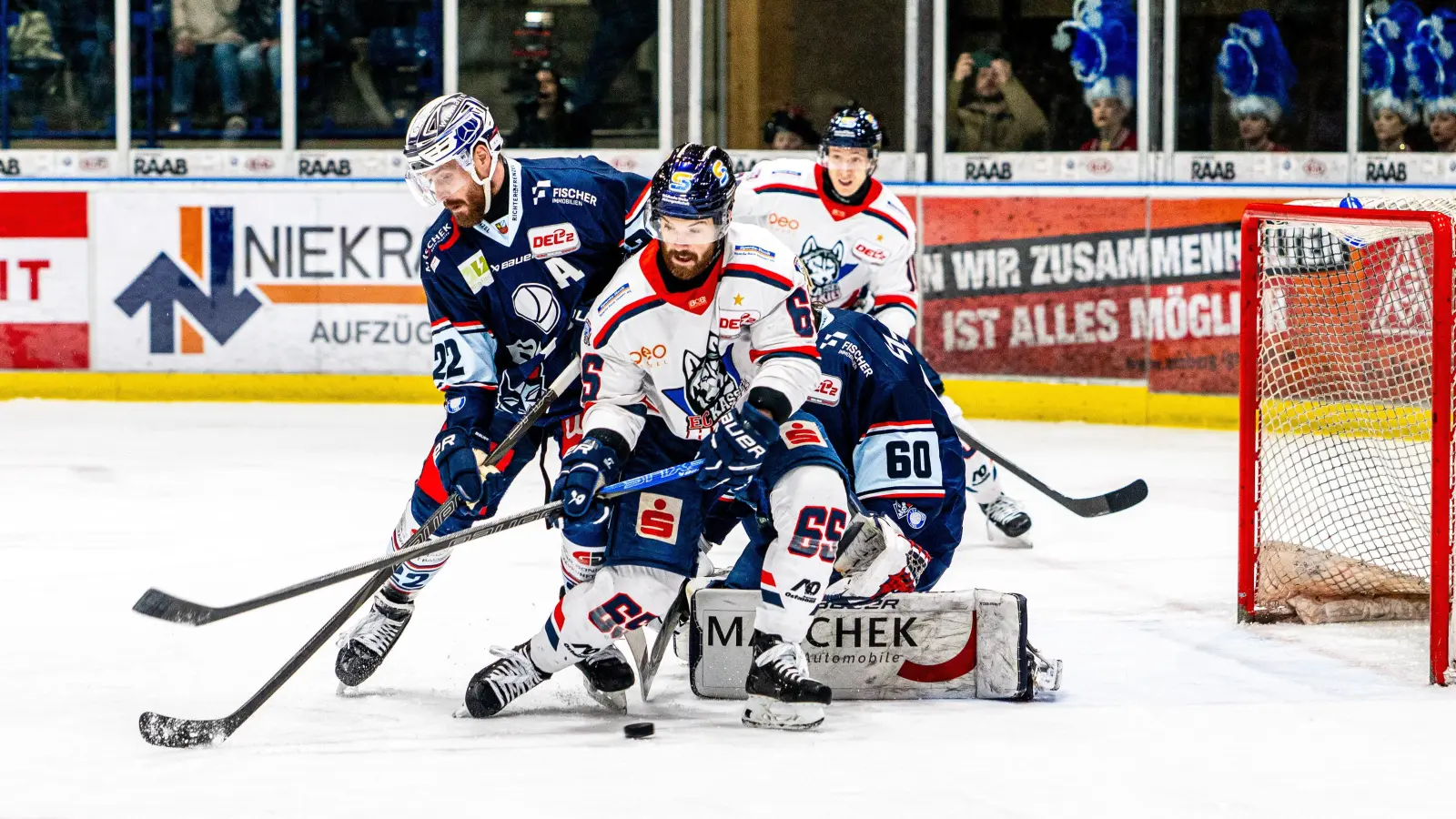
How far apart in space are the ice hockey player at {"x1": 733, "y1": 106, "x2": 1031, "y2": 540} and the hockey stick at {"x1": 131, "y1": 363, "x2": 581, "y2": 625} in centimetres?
169

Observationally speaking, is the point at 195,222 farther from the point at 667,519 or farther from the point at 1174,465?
the point at 667,519

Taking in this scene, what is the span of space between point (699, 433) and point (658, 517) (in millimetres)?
189

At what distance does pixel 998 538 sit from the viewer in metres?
5.56

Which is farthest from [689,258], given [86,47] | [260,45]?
[86,47]

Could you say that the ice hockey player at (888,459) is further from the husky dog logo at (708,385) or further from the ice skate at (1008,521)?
the ice skate at (1008,521)

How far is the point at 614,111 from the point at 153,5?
217 centimetres

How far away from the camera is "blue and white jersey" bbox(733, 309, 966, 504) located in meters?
3.91

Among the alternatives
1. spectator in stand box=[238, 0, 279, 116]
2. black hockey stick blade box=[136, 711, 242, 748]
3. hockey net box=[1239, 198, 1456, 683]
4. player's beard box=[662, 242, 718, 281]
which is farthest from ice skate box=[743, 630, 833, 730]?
spectator in stand box=[238, 0, 279, 116]

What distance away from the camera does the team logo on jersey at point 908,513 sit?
3902 millimetres

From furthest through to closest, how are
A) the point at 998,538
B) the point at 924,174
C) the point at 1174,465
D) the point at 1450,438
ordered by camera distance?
the point at 924,174
the point at 1174,465
the point at 998,538
the point at 1450,438

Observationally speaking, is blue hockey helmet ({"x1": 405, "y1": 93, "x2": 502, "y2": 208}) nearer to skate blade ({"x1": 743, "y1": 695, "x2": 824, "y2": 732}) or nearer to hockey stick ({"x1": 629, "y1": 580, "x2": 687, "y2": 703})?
hockey stick ({"x1": 629, "y1": 580, "x2": 687, "y2": 703})

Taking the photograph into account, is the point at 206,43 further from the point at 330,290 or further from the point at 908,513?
the point at 908,513

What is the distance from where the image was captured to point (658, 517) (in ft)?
11.6

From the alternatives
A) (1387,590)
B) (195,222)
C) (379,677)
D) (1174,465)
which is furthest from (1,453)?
(1387,590)
